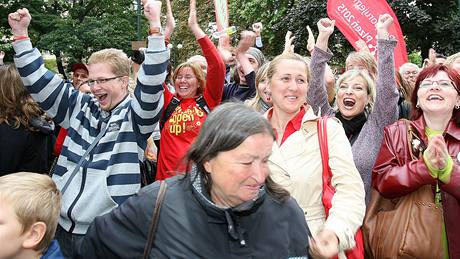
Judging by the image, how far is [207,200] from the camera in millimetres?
2053

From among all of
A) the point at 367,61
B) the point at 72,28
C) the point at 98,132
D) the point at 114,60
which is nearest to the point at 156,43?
the point at 114,60

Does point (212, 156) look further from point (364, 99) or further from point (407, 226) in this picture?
point (364, 99)

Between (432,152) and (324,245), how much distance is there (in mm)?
1206

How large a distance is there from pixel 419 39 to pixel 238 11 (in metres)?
9.74

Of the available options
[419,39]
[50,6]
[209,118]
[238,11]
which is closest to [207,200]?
[209,118]

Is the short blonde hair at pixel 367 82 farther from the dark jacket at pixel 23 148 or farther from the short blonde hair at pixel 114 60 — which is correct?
the dark jacket at pixel 23 148

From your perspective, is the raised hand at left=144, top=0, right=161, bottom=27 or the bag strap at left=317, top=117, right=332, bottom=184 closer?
the bag strap at left=317, top=117, right=332, bottom=184

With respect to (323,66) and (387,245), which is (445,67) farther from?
(387,245)

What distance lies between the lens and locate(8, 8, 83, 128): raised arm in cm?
319

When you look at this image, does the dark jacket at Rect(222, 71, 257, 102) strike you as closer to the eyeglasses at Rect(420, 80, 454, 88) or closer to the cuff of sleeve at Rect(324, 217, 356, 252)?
the eyeglasses at Rect(420, 80, 454, 88)

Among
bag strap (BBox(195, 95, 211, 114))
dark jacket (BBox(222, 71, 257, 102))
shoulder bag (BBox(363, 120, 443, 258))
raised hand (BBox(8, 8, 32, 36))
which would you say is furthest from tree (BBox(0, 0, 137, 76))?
shoulder bag (BBox(363, 120, 443, 258))

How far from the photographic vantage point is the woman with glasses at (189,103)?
4.38 meters

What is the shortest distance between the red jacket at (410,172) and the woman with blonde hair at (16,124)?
249 cm

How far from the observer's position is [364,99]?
4160 mm
